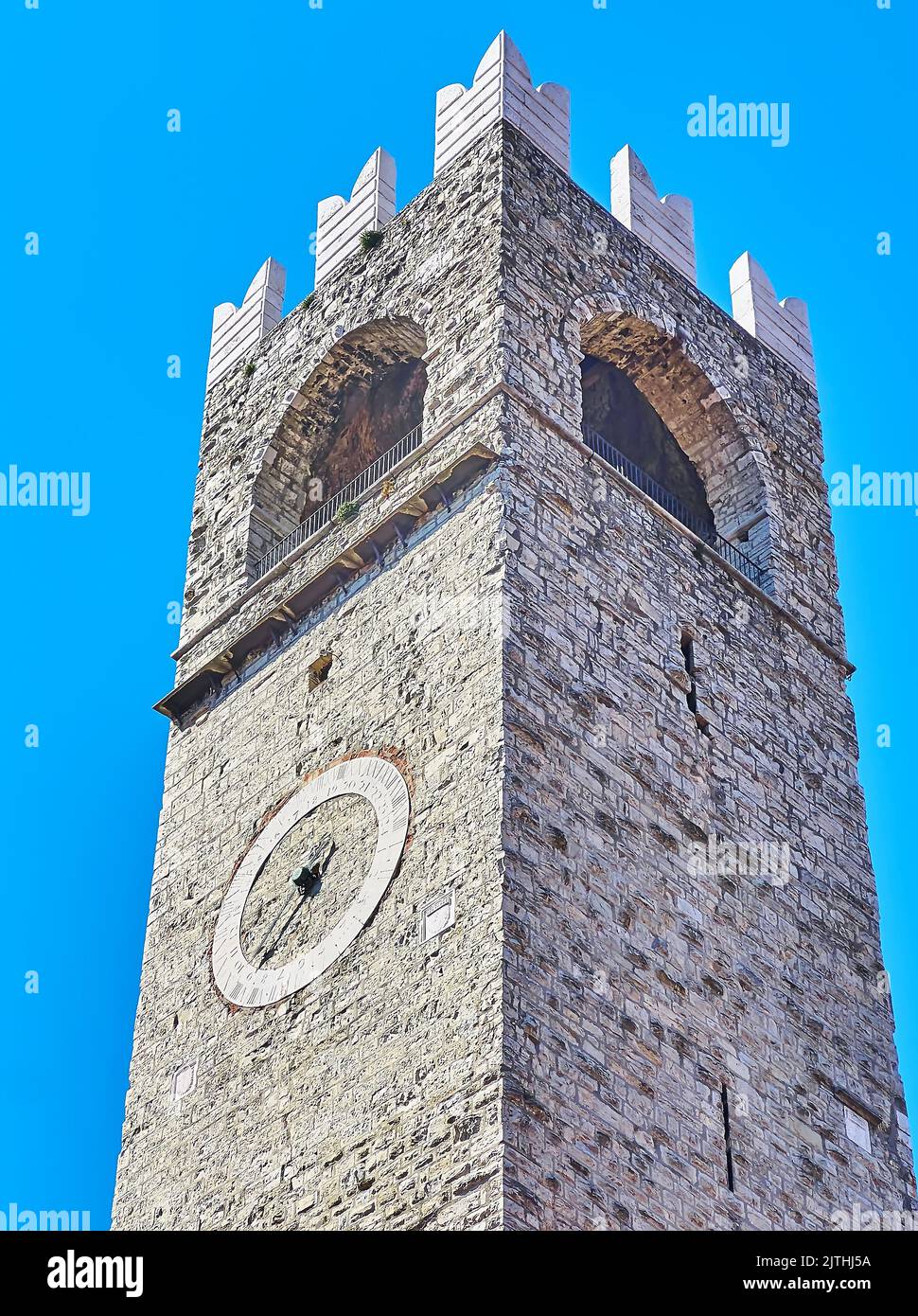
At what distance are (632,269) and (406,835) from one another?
6.88m

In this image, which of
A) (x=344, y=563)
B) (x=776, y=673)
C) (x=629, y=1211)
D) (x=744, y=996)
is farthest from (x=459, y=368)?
(x=629, y=1211)

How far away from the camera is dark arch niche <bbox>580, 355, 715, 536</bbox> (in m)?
22.3

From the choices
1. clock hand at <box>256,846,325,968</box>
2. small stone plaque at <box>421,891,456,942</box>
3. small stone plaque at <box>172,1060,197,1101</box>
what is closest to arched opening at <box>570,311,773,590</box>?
clock hand at <box>256,846,325,968</box>

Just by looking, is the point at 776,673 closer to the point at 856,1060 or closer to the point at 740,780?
the point at 740,780

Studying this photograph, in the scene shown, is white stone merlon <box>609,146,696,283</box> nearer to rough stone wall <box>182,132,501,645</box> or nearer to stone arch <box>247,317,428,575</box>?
rough stone wall <box>182,132,501,645</box>

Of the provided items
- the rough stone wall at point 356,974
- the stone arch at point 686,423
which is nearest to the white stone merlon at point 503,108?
the stone arch at point 686,423

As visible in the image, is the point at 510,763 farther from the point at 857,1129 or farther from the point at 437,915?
the point at 857,1129

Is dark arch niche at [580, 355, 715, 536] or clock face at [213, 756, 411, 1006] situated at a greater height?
dark arch niche at [580, 355, 715, 536]

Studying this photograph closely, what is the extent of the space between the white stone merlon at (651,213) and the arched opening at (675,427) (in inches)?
47.1

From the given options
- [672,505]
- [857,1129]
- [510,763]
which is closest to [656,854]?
[510,763]

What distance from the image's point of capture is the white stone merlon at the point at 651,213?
75.4 feet

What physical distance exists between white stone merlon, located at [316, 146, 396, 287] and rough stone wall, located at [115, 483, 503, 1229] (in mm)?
4777

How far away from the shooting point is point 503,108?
22.0 m

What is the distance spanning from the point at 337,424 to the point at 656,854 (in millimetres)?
6474
